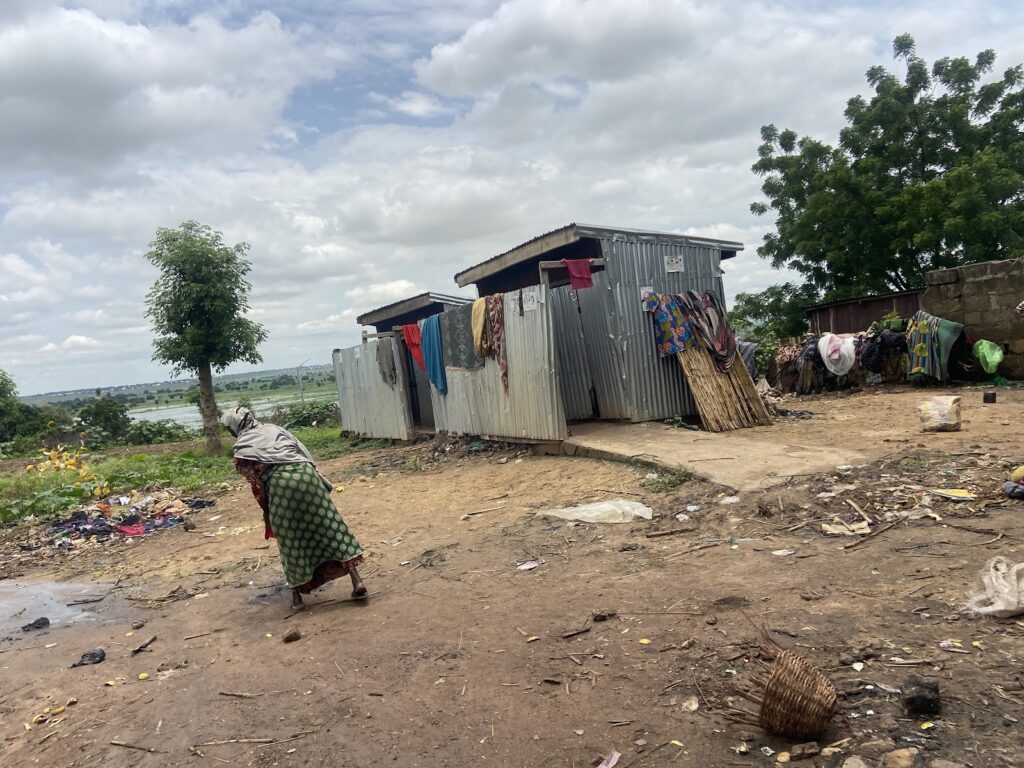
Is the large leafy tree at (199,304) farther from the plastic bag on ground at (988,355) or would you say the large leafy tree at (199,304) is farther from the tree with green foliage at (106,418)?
the plastic bag on ground at (988,355)

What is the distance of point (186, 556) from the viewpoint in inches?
266

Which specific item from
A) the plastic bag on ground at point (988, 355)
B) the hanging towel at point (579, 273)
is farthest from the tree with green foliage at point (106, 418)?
the plastic bag on ground at point (988, 355)

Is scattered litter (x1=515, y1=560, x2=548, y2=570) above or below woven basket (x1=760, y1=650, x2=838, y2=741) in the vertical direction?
below

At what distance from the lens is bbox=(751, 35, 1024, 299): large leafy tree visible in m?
17.1

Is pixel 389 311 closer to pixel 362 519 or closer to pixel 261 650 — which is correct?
→ pixel 362 519

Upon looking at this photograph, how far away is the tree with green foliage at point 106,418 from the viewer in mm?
22938

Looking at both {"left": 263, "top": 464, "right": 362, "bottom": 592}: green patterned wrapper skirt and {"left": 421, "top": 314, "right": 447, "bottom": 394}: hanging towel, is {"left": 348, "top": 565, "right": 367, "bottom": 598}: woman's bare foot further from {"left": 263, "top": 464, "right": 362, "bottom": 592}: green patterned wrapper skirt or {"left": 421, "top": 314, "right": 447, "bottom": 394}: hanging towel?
{"left": 421, "top": 314, "right": 447, "bottom": 394}: hanging towel

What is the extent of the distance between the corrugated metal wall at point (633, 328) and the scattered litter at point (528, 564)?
4.96 m

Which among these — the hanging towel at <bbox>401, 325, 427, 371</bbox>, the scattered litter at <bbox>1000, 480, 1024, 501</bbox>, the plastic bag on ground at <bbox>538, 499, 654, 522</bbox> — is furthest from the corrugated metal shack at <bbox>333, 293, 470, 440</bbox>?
the scattered litter at <bbox>1000, 480, 1024, 501</bbox>

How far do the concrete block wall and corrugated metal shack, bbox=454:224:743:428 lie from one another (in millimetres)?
4072

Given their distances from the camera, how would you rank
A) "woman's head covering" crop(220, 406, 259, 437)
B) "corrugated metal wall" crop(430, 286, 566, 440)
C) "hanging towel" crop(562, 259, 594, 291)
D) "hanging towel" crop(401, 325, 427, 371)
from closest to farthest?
"woman's head covering" crop(220, 406, 259, 437), "corrugated metal wall" crop(430, 286, 566, 440), "hanging towel" crop(562, 259, 594, 291), "hanging towel" crop(401, 325, 427, 371)

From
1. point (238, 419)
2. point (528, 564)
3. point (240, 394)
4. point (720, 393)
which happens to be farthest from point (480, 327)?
point (240, 394)

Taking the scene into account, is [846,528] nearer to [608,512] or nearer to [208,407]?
[608,512]

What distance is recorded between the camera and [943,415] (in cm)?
723
